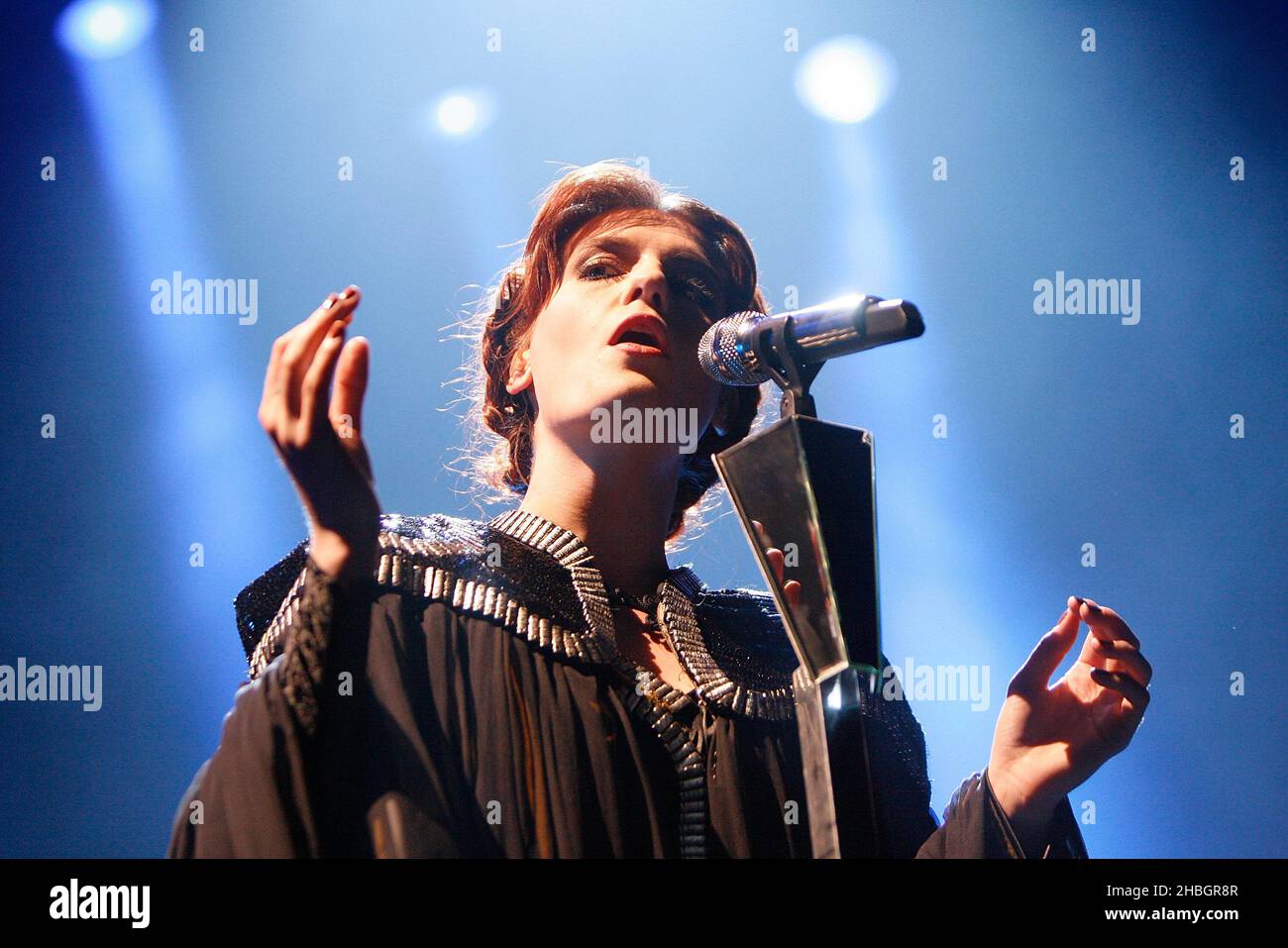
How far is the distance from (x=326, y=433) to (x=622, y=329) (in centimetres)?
58

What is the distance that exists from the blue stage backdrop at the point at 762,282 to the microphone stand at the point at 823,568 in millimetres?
549

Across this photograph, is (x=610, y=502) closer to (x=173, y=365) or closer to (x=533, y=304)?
(x=533, y=304)

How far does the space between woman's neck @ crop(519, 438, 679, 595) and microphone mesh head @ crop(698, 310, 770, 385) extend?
1.16ft

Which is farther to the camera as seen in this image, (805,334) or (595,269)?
(595,269)

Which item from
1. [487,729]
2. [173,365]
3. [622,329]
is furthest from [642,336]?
[173,365]

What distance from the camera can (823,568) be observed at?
1.58m

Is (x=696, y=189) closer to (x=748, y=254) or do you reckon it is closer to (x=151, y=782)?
(x=748, y=254)

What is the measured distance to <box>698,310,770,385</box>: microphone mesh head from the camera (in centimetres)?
166

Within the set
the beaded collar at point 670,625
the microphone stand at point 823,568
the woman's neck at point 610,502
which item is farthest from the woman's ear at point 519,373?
the microphone stand at point 823,568

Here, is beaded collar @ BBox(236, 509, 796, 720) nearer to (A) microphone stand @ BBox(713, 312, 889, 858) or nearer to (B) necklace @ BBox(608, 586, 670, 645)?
(B) necklace @ BBox(608, 586, 670, 645)

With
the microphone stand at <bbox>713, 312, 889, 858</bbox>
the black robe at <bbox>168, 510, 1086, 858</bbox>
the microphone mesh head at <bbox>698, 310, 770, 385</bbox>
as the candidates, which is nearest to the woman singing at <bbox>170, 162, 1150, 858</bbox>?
the black robe at <bbox>168, 510, 1086, 858</bbox>

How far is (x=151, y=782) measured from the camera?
201 cm
